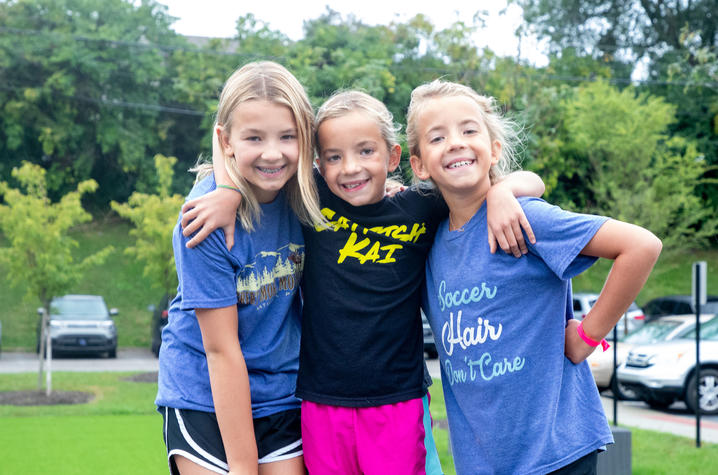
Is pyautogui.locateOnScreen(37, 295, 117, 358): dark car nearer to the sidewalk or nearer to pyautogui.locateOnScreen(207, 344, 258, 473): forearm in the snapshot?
the sidewalk

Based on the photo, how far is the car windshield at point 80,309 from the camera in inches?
724

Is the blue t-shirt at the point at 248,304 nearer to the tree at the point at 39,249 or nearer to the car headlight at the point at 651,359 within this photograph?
the car headlight at the point at 651,359

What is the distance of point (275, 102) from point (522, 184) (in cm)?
89

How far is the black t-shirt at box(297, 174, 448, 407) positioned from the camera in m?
2.59

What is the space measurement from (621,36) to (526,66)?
694 inches

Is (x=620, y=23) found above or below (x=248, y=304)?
above

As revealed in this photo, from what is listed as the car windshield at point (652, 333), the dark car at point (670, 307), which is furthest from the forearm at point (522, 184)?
the dark car at point (670, 307)

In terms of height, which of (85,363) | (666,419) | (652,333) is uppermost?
(652,333)

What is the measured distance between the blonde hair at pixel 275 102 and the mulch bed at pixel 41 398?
10821mm

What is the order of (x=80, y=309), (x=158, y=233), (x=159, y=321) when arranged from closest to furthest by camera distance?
(x=158, y=233) < (x=80, y=309) < (x=159, y=321)

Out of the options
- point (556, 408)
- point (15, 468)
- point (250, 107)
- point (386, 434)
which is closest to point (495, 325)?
point (556, 408)

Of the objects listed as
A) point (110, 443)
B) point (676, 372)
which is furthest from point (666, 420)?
point (110, 443)

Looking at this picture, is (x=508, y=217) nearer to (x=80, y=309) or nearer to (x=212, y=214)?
(x=212, y=214)

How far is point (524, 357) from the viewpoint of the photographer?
2.43 metres
